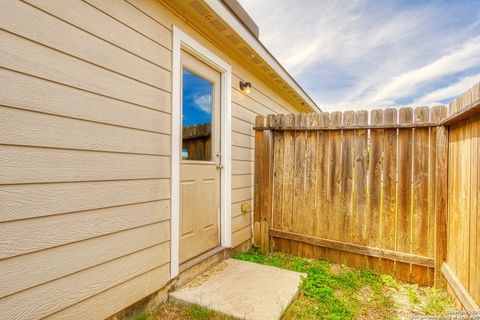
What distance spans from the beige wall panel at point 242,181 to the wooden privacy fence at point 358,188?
134 millimetres

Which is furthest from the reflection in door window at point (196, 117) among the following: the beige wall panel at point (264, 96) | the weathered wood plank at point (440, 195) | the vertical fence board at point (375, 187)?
the weathered wood plank at point (440, 195)

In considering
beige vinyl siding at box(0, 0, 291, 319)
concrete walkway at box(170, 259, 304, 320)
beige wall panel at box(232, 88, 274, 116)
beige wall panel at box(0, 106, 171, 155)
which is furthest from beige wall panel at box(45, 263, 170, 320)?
beige wall panel at box(232, 88, 274, 116)

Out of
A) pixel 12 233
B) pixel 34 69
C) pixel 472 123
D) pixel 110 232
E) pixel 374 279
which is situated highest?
pixel 34 69

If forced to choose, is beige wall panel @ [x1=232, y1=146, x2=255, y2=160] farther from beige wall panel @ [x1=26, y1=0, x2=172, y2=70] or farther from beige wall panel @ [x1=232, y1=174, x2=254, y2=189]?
beige wall panel @ [x1=26, y1=0, x2=172, y2=70]

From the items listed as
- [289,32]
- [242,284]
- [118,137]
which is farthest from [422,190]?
[289,32]

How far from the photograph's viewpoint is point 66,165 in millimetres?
1393

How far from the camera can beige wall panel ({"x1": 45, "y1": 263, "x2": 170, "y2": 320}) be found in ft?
4.69

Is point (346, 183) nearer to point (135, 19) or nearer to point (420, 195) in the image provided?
point (420, 195)

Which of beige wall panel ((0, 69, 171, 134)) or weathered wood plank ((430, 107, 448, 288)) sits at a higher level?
beige wall panel ((0, 69, 171, 134))

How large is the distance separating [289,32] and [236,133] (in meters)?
5.66

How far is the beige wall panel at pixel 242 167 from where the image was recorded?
3.23 m

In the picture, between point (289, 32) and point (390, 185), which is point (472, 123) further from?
point (289, 32)

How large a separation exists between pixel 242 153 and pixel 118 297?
2.27 meters

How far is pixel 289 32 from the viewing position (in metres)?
7.34
